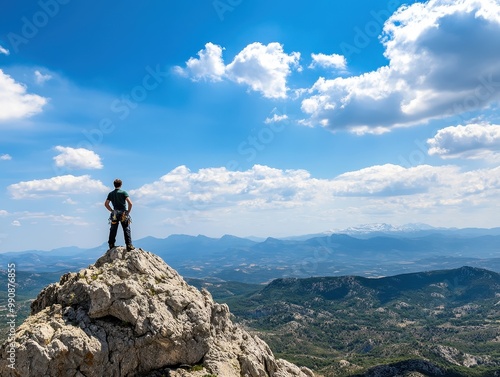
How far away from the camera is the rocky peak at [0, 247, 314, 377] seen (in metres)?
25.2

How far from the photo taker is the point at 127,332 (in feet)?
92.4

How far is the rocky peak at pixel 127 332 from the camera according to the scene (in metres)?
25.2

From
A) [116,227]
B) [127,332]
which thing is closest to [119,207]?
[116,227]

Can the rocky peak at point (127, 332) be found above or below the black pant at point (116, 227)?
below

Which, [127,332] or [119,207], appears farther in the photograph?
[119,207]

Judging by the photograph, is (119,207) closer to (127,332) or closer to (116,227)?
(116,227)

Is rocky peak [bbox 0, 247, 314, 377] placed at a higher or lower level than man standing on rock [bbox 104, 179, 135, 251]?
lower

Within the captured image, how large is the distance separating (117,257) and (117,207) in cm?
452

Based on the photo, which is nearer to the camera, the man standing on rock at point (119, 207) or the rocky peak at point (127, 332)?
the rocky peak at point (127, 332)

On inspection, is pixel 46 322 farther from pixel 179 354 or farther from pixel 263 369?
pixel 263 369

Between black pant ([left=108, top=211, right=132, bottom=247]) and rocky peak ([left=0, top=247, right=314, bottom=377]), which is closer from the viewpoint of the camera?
rocky peak ([left=0, top=247, right=314, bottom=377])

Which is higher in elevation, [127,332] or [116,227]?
[116,227]

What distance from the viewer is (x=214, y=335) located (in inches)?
1283

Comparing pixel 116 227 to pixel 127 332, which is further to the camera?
pixel 116 227
